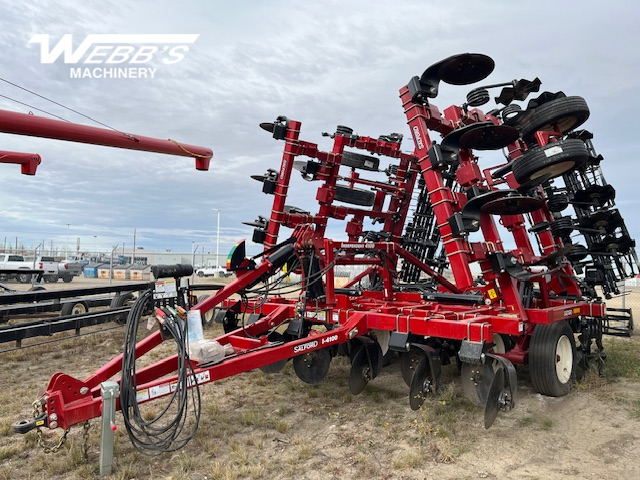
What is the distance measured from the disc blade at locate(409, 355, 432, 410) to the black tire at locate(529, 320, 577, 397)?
1.29m

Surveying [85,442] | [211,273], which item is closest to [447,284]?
[85,442]

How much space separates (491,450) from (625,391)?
2.70m

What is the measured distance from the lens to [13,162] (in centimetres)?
955

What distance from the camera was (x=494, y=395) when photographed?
414cm

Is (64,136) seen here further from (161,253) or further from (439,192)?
(161,253)

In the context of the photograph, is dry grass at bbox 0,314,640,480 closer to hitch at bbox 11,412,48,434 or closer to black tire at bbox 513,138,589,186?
hitch at bbox 11,412,48,434

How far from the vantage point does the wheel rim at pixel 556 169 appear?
206 inches

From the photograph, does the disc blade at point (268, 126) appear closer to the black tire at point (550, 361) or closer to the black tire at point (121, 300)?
the black tire at point (121, 300)

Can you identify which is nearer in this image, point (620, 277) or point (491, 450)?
point (491, 450)

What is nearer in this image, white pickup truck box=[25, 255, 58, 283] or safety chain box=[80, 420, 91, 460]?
safety chain box=[80, 420, 91, 460]

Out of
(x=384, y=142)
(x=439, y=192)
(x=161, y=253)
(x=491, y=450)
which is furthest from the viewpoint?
(x=161, y=253)

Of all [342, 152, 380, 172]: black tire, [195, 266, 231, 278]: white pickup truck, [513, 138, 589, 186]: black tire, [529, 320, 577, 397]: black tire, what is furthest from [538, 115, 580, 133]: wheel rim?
[195, 266, 231, 278]: white pickup truck

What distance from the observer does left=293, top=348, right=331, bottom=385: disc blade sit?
212 inches

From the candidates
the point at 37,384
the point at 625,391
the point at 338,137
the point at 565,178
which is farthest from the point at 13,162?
the point at 625,391
